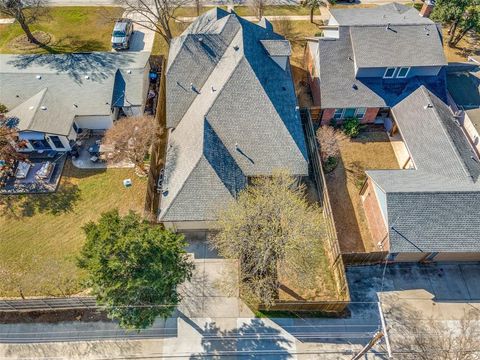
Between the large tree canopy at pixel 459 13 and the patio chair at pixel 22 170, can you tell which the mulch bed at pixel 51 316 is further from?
the large tree canopy at pixel 459 13

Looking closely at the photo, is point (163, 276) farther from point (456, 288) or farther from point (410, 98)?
point (410, 98)

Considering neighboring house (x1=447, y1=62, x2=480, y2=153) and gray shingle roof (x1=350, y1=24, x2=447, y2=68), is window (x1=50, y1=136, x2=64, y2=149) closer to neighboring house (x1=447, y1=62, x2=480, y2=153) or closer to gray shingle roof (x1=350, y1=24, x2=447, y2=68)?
gray shingle roof (x1=350, y1=24, x2=447, y2=68)

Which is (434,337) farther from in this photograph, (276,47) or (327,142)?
(276,47)

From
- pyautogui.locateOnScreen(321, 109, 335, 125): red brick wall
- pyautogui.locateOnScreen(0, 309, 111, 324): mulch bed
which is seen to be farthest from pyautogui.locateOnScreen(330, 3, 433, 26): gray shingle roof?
pyautogui.locateOnScreen(0, 309, 111, 324): mulch bed

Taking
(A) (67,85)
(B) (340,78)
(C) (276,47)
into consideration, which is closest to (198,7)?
(C) (276,47)

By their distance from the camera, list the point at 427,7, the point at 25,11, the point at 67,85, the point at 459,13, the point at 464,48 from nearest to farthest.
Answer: the point at 67,85, the point at 459,13, the point at 427,7, the point at 464,48, the point at 25,11
